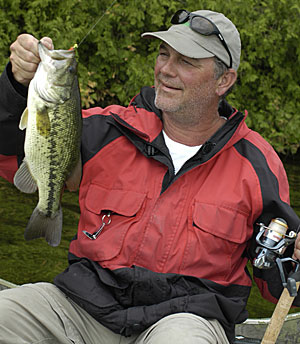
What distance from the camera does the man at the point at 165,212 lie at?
2500 mm

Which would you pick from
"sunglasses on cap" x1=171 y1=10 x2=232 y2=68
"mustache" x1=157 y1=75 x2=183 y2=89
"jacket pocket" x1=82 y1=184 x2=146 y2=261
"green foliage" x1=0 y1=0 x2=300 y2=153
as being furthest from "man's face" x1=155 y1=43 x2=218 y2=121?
"green foliage" x1=0 y1=0 x2=300 y2=153

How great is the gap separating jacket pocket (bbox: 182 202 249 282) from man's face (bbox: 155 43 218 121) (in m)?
0.52

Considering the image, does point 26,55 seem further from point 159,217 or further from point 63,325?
point 63,325

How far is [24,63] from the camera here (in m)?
2.29

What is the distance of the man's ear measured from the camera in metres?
3.04

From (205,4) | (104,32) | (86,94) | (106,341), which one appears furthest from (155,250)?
(205,4)

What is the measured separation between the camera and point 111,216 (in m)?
2.70

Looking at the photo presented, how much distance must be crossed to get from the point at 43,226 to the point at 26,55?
2.40 ft

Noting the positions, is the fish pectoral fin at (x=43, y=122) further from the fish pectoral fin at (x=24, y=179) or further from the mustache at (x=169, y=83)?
the mustache at (x=169, y=83)

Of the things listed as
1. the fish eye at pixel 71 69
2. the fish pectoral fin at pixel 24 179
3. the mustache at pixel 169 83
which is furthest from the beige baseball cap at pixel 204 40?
the fish pectoral fin at pixel 24 179

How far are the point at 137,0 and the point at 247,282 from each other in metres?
9.77

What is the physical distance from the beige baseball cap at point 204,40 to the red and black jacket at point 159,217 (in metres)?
0.36

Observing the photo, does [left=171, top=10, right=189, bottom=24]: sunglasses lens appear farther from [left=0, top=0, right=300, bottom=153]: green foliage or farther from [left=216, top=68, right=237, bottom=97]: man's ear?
[left=0, top=0, right=300, bottom=153]: green foliage

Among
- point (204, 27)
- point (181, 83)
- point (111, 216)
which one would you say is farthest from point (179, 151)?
point (204, 27)
